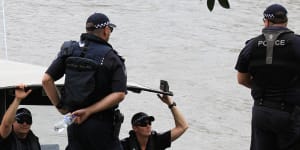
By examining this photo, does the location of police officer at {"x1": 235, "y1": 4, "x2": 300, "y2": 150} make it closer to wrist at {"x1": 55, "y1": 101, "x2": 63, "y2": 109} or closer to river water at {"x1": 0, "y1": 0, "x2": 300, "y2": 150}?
wrist at {"x1": 55, "y1": 101, "x2": 63, "y2": 109}

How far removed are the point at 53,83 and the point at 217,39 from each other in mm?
13257

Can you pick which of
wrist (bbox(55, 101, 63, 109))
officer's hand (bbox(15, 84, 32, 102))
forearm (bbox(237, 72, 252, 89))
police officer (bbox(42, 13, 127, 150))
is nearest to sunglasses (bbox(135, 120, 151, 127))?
forearm (bbox(237, 72, 252, 89))

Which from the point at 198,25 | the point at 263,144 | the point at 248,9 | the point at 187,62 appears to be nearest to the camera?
the point at 263,144

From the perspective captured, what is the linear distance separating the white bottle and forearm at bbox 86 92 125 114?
0.11 metres

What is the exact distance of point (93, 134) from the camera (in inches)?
234

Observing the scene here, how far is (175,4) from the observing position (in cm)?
2277

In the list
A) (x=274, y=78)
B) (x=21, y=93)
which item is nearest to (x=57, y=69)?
(x=21, y=93)

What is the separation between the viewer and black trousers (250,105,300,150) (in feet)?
22.2

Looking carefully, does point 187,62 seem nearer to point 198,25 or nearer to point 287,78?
point 198,25

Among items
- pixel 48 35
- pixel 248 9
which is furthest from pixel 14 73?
pixel 248 9

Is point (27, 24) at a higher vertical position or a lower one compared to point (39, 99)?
lower

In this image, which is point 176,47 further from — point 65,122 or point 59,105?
point 65,122

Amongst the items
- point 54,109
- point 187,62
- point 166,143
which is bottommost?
point 187,62

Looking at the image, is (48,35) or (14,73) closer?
(14,73)
